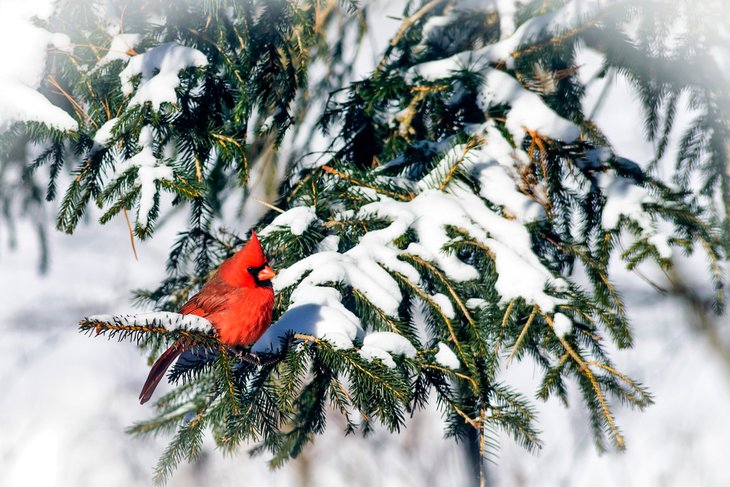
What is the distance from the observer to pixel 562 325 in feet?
6.30

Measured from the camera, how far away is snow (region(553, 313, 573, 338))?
6.29 feet

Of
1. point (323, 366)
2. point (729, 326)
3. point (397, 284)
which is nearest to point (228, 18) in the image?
point (397, 284)

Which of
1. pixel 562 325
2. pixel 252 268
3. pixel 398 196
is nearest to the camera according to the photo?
pixel 562 325

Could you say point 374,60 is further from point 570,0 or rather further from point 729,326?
point 729,326

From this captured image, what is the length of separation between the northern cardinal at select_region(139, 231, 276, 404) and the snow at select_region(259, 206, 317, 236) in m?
0.09

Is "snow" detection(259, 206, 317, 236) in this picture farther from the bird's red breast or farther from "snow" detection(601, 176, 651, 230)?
"snow" detection(601, 176, 651, 230)

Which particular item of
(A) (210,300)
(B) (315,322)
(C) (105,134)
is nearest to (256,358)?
(B) (315,322)

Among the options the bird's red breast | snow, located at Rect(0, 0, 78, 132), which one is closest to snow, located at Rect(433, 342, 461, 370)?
the bird's red breast

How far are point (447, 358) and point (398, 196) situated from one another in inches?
28.9

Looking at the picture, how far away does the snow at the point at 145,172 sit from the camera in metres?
1.89

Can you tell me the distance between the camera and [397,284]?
2.04 meters

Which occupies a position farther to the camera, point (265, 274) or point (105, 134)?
point (265, 274)

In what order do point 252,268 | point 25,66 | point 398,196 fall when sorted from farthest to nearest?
point 398,196 → point 252,268 → point 25,66

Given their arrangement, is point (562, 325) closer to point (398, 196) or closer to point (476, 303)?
point (476, 303)
